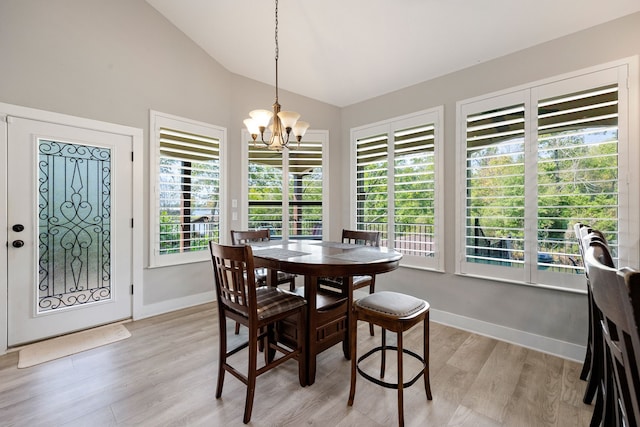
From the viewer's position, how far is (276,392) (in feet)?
6.32

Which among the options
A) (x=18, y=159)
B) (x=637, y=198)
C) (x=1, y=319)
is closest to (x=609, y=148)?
(x=637, y=198)

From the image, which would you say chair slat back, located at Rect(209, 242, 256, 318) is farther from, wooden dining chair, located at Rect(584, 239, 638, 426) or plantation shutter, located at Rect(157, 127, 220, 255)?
plantation shutter, located at Rect(157, 127, 220, 255)

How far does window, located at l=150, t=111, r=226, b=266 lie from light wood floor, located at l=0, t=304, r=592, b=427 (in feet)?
4.00

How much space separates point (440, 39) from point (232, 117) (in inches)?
106

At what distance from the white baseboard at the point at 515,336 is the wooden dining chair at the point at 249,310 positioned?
6.15 ft

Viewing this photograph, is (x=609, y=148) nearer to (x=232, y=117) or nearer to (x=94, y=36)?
(x=232, y=117)

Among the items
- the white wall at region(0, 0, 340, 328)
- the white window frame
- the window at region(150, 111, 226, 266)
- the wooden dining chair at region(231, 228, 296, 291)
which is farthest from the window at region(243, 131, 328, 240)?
the wooden dining chair at region(231, 228, 296, 291)

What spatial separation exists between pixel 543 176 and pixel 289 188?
9.63 feet

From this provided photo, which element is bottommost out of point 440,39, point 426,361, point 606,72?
point 426,361

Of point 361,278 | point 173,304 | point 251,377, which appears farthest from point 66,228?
point 361,278

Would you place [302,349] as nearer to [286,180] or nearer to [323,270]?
[323,270]

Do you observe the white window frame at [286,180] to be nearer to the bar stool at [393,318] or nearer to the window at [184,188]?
the window at [184,188]

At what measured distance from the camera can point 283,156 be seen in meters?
4.14

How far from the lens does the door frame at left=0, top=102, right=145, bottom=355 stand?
2418 mm
